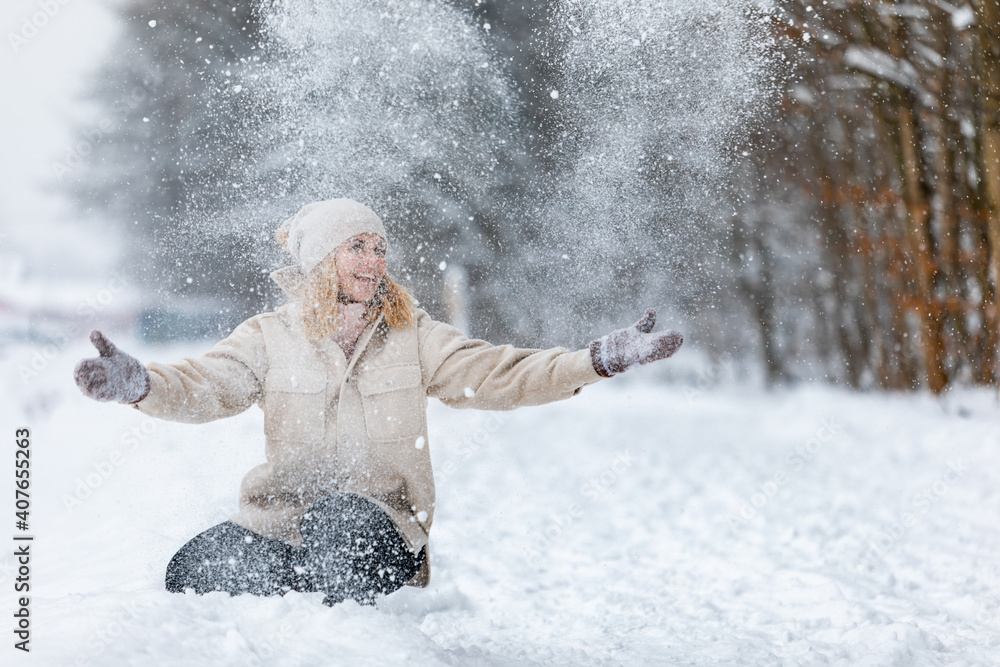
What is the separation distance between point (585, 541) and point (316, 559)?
6.23ft

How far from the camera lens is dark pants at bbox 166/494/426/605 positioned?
1722mm

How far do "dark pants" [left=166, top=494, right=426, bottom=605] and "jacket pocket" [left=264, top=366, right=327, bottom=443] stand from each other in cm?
19

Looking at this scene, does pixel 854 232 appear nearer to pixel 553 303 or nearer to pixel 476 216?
pixel 553 303

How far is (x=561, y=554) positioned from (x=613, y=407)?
375 cm

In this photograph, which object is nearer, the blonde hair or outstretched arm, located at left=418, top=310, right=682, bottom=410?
outstretched arm, located at left=418, top=310, right=682, bottom=410

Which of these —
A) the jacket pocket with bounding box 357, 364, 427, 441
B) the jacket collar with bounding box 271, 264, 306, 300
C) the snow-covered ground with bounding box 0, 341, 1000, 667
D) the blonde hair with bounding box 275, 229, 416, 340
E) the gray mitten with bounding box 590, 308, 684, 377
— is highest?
the jacket collar with bounding box 271, 264, 306, 300

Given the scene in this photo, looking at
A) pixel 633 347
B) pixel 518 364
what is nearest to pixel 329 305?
pixel 518 364

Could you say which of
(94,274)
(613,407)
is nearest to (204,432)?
(94,274)

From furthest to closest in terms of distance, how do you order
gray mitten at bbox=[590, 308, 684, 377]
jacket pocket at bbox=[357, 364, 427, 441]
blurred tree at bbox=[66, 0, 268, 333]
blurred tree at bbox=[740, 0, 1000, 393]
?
blurred tree at bbox=[740, 0, 1000, 393]
blurred tree at bbox=[66, 0, 268, 333]
jacket pocket at bbox=[357, 364, 427, 441]
gray mitten at bbox=[590, 308, 684, 377]

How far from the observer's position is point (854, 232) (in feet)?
23.4

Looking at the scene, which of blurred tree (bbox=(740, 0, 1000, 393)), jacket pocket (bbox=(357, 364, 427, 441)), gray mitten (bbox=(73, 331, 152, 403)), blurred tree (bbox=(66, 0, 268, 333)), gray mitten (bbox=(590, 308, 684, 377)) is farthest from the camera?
blurred tree (bbox=(740, 0, 1000, 393))

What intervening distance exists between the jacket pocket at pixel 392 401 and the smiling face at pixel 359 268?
0.20 m

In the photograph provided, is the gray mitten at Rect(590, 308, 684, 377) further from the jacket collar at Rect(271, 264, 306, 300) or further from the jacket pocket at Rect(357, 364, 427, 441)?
the jacket collar at Rect(271, 264, 306, 300)

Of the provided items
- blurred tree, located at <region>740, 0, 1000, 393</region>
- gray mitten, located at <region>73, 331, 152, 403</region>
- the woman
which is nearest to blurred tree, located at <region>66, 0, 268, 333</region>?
the woman
